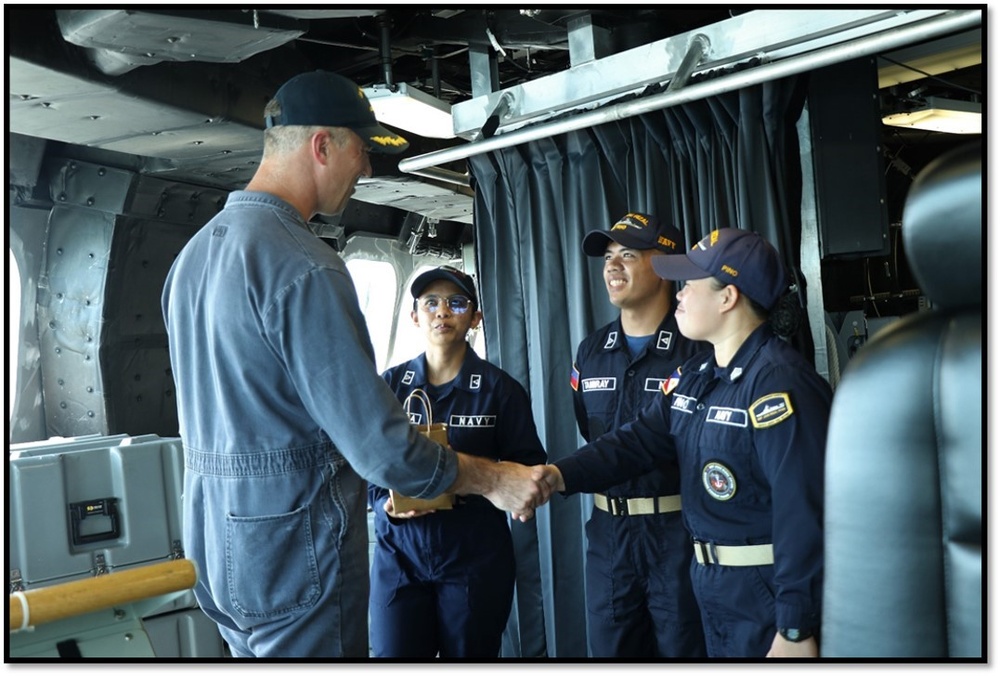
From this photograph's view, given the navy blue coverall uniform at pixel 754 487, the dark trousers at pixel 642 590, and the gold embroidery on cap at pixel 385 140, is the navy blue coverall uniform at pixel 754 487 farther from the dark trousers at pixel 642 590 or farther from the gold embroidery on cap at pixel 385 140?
the gold embroidery on cap at pixel 385 140

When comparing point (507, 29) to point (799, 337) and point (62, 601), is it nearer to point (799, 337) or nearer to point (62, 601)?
point (799, 337)

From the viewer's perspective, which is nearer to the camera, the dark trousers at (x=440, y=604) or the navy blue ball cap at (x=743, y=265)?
the navy blue ball cap at (x=743, y=265)

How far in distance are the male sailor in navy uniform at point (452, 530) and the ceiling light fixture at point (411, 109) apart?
28.8 inches

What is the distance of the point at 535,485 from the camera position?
8.45 ft

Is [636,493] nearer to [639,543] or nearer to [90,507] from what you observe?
[639,543]

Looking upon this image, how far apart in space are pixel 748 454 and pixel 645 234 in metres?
0.96

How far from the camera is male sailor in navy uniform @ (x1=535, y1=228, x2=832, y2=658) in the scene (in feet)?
6.89

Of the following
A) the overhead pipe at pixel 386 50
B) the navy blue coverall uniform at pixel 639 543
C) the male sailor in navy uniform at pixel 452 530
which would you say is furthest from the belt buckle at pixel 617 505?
the overhead pipe at pixel 386 50

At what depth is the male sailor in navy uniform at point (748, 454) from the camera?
82.7 inches

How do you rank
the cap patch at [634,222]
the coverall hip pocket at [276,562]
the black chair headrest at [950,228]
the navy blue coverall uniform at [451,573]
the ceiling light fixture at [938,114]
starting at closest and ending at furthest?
the black chair headrest at [950,228] < the coverall hip pocket at [276,562] < the cap patch at [634,222] < the navy blue coverall uniform at [451,573] < the ceiling light fixture at [938,114]

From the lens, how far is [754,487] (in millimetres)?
2285

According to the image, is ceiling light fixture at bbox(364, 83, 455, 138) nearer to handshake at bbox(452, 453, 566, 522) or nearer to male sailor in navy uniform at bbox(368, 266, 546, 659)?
male sailor in navy uniform at bbox(368, 266, 546, 659)

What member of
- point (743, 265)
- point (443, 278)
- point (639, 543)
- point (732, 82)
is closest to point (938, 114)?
point (732, 82)

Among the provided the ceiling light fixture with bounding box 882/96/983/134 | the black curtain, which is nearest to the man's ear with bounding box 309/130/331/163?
the black curtain
